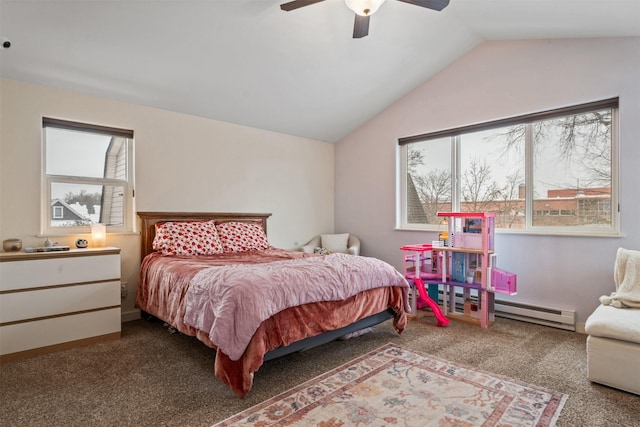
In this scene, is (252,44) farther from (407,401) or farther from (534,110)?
(407,401)

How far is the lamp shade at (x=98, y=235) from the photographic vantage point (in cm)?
327

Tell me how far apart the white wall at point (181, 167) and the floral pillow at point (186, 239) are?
0.31 meters

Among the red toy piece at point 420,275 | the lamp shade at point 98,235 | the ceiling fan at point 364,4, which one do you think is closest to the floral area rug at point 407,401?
the red toy piece at point 420,275

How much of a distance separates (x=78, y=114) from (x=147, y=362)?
7.98 ft

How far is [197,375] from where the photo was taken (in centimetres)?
233

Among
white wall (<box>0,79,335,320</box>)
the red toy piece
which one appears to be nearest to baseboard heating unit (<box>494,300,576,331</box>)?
the red toy piece

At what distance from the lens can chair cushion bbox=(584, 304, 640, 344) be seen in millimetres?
2078

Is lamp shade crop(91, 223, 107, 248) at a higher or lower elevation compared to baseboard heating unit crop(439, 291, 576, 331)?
higher

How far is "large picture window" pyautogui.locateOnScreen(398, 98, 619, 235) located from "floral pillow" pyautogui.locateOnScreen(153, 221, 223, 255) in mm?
2640

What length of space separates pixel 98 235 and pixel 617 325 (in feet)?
13.6

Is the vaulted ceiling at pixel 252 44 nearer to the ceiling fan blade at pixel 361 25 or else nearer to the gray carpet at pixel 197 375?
the ceiling fan blade at pixel 361 25

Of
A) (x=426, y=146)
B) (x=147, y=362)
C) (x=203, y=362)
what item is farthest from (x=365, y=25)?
(x=147, y=362)

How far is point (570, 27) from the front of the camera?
3.04 meters

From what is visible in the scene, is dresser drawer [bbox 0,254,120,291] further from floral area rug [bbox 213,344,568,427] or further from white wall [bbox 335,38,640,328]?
white wall [bbox 335,38,640,328]
